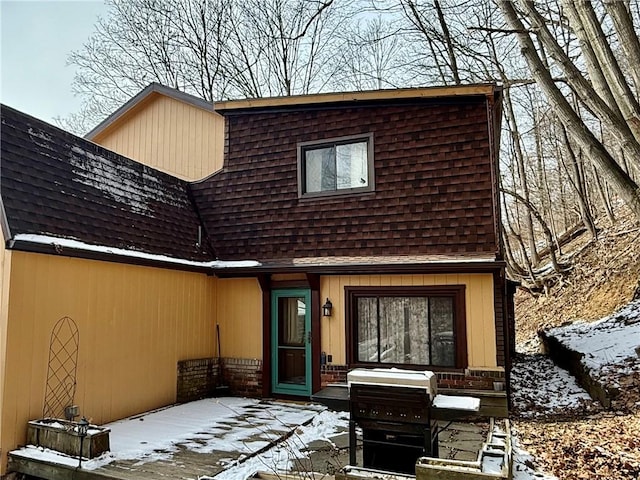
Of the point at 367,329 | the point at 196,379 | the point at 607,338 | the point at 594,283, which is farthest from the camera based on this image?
the point at 594,283

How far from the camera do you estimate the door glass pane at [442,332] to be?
694 cm

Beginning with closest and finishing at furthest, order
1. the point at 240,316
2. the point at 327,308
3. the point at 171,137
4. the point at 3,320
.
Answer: the point at 3,320, the point at 327,308, the point at 240,316, the point at 171,137

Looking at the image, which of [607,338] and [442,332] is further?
[607,338]

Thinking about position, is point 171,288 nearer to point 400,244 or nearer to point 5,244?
point 5,244

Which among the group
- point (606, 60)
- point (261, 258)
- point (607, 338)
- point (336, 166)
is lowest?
point (607, 338)

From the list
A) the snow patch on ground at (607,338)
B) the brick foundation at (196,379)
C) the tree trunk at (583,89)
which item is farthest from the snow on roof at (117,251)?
the snow patch on ground at (607,338)

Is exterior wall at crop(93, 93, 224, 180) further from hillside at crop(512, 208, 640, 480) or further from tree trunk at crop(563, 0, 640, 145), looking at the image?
hillside at crop(512, 208, 640, 480)

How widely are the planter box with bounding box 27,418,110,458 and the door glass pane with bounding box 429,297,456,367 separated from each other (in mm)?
4537

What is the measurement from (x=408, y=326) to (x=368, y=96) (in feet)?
12.5

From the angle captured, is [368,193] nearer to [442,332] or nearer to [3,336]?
[442,332]

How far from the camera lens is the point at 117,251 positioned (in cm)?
636

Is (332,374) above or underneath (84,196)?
underneath

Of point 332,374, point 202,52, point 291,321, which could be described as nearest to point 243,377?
point 291,321

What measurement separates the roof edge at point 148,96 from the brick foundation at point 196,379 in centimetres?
489
